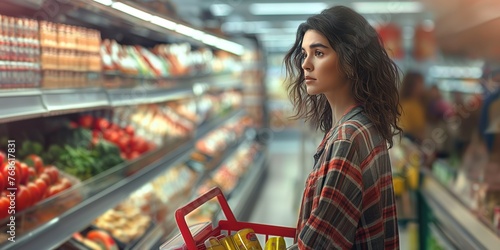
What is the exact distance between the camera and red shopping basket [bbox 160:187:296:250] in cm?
185

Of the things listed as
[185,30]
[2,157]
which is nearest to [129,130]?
[185,30]

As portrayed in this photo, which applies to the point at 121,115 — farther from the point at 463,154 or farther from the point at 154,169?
the point at 463,154

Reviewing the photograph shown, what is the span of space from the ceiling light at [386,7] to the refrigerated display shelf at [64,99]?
18.9 ft

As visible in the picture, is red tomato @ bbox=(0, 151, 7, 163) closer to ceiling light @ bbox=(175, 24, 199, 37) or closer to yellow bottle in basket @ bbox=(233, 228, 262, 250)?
yellow bottle in basket @ bbox=(233, 228, 262, 250)

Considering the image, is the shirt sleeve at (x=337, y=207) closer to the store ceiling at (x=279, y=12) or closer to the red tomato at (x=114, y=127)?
the red tomato at (x=114, y=127)

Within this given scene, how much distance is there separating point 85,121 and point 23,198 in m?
1.63

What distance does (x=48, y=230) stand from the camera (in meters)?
2.42

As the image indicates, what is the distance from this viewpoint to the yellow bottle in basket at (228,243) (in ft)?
6.39

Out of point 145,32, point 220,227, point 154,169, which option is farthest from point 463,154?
point 220,227

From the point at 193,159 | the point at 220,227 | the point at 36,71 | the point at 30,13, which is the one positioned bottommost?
the point at 193,159

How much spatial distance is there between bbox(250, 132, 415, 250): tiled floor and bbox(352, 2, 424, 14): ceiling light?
2.80 metres

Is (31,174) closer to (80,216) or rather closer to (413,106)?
(80,216)

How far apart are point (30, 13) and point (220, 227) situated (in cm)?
170

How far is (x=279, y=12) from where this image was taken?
11375 millimetres
